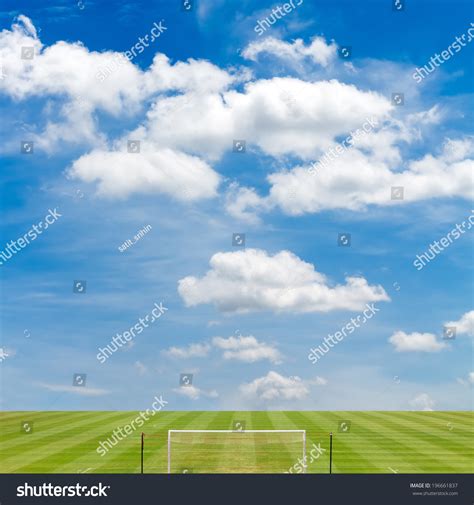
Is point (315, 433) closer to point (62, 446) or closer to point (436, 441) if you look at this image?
point (436, 441)

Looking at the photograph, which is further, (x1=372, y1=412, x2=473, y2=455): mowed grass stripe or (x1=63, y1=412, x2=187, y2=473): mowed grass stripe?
(x1=372, y1=412, x2=473, y2=455): mowed grass stripe

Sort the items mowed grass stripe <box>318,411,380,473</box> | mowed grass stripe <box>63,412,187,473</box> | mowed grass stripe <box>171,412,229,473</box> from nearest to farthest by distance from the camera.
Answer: mowed grass stripe <box>63,412,187,473</box>
mowed grass stripe <box>171,412,229,473</box>
mowed grass stripe <box>318,411,380,473</box>

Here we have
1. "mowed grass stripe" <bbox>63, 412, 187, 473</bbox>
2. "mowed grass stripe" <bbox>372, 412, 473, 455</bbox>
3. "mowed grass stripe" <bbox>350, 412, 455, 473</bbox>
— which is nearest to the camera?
"mowed grass stripe" <bbox>63, 412, 187, 473</bbox>

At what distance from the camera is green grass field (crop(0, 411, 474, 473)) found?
34.5m

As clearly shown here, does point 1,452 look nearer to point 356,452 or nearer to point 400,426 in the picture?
point 356,452

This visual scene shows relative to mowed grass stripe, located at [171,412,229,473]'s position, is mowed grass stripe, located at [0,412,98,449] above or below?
above

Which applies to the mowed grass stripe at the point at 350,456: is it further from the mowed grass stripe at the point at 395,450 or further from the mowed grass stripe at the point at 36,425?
the mowed grass stripe at the point at 36,425

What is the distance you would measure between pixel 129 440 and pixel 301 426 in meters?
14.8

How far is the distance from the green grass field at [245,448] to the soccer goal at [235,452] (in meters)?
0.05

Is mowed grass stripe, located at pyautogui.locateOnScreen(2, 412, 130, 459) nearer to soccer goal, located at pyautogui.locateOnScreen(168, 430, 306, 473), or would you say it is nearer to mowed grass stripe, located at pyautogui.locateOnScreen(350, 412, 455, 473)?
soccer goal, located at pyautogui.locateOnScreen(168, 430, 306, 473)

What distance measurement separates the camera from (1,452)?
131ft

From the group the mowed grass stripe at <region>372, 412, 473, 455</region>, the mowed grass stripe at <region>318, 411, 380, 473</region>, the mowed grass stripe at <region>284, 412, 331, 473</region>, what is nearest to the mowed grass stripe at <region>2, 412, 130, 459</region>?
the mowed grass stripe at <region>284, 412, 331, 473</region>

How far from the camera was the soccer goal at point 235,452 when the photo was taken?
3341cm

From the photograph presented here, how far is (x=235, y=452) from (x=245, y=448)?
65.5 inches
